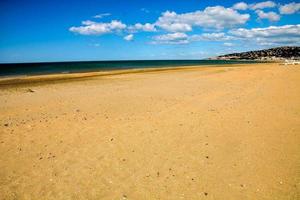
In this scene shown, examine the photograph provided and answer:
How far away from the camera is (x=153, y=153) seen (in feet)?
→ 18.2

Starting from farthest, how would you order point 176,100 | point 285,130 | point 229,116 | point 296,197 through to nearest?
point 176,100 → point 229,116 → point 285,130 → point 296,197

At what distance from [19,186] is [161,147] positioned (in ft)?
9.93

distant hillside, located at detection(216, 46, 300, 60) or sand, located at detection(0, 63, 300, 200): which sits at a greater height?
distant hillside, located at detection(216, 46, 300, 60)

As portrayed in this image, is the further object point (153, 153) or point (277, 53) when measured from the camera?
Answer: point (277, 53)

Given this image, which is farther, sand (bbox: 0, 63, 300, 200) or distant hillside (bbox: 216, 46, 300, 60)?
distant hillside (bbox: 216, 46, 300, 60)

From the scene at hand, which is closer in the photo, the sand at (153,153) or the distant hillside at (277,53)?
the sand at (153,153)

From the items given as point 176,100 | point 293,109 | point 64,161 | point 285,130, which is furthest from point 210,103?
point 64,161

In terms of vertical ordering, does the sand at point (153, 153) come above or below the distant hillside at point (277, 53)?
below

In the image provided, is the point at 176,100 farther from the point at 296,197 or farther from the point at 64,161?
the point at 296,197

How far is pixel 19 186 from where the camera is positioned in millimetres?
4383

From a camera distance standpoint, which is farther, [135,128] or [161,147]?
[135,128]

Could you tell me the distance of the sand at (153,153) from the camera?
418 centimetres

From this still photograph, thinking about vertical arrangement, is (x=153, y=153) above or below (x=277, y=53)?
below

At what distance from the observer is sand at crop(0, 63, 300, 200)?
13.7ft
